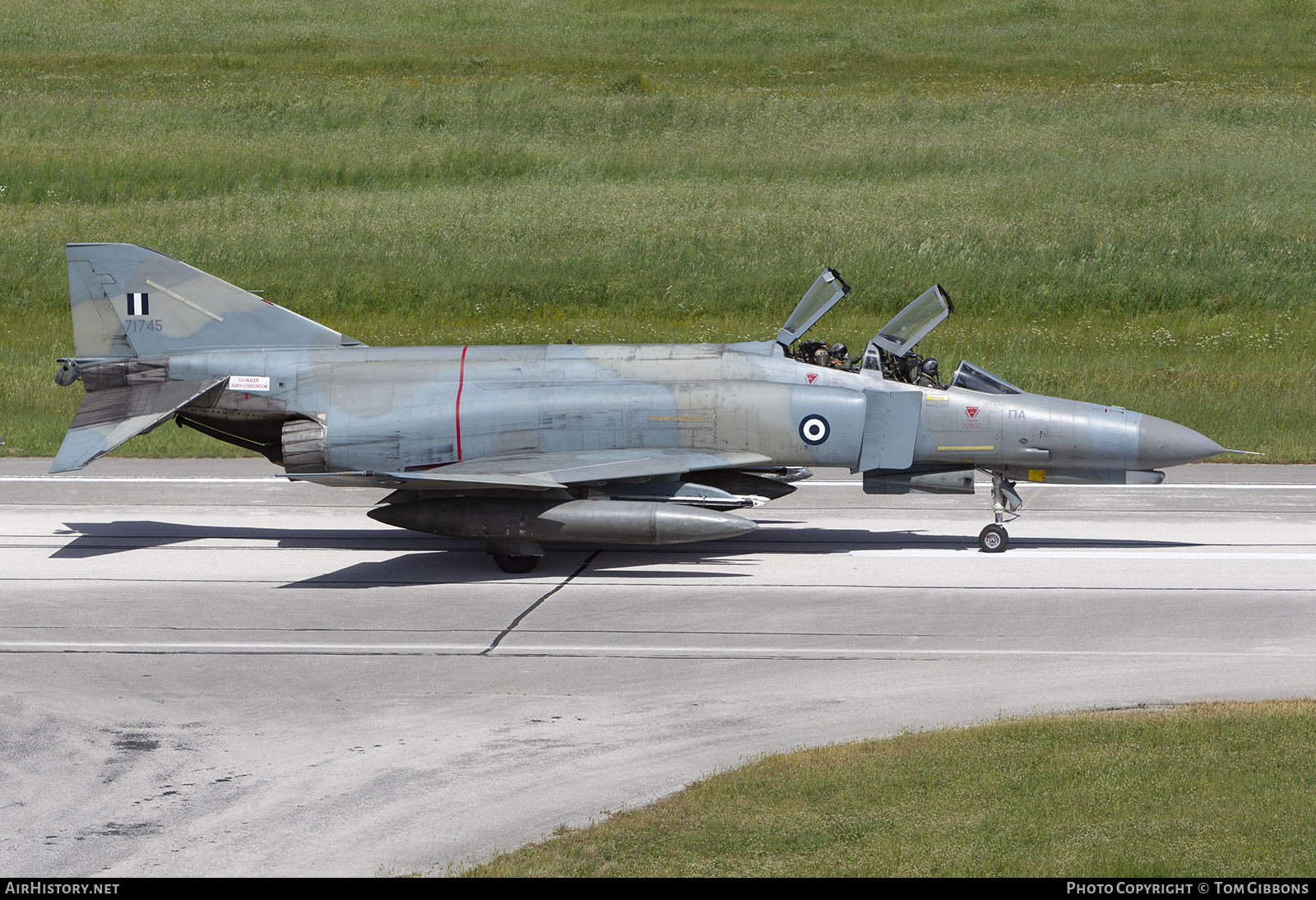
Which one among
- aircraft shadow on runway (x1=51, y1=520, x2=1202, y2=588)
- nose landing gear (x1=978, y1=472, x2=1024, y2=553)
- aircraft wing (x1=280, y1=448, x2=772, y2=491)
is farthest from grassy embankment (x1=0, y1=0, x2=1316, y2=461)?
aircraft wing (x1=280, y1=448, x2=772, y2=491)

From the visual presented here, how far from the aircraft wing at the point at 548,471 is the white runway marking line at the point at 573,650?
76.1 inches

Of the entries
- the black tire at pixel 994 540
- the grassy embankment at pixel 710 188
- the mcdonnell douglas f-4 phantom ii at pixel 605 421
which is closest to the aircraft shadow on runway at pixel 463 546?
the black tire at pixel 994 540

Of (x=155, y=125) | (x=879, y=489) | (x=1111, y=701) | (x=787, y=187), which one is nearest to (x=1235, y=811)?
(x=1111, y=701)

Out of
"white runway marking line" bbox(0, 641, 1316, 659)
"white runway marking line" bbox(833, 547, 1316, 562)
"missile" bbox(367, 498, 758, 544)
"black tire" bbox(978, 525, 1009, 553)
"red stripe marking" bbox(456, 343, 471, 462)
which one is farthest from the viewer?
"black tire" bbox(978, 525, 1009, 553)

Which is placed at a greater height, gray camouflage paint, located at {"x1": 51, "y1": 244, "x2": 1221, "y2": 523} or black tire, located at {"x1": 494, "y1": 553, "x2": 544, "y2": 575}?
gray camouflage paint, located at {"x1": 51, "y1": 244, "x2": 1221, "y2": 523}

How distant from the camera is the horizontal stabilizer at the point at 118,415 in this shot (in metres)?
15.3

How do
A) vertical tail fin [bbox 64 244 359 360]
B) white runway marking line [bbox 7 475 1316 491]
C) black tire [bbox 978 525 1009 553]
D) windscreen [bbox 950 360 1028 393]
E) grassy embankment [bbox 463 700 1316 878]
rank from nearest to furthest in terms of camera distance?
grassy embankment [bbox 463 700 1316 878] → windscreen [bbox 950 360 1028 393] → black tire [bbox 978 525 1009 553] → vertical tail fin [bbox 64 244 359 360] → white runway marking line [bbox 7 475 1316 491]

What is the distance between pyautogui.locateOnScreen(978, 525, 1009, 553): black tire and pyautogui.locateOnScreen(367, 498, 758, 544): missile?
314 cm

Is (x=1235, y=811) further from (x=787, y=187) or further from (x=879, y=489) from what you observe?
(x=787, y=187)

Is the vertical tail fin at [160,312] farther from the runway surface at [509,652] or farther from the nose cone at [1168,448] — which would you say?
the nose cone at [1168,448]

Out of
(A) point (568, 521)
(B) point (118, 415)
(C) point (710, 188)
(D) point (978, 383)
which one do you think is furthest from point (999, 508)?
(C) point (710, 188)

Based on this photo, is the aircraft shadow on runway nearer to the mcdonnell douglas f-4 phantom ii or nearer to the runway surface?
the runway surface

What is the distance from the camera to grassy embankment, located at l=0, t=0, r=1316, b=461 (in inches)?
1190

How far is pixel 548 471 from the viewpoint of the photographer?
48.2 feet
